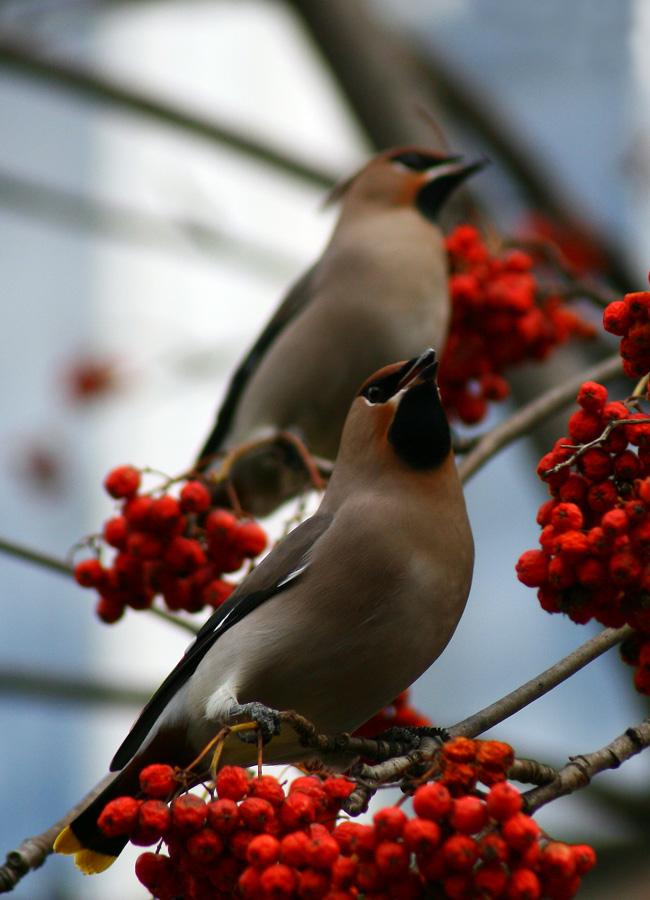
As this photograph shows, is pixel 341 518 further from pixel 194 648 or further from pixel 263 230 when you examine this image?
pixel 263 230

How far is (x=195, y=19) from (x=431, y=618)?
30.7 feet

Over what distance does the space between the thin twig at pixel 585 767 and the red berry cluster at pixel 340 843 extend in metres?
A: 0.07

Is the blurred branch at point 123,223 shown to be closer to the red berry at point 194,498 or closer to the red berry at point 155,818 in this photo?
the red berry at point 194,498

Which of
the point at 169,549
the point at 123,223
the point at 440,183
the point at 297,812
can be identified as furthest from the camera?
the point at 123,223

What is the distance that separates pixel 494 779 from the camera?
1.81m

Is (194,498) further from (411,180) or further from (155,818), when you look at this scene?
(411,180)

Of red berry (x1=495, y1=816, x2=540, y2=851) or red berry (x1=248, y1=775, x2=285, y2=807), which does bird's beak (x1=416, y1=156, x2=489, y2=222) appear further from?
red berry (x1=495, y1=816, x2=540, y2=851)

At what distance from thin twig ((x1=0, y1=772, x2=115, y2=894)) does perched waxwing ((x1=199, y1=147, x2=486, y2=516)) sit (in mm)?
1186

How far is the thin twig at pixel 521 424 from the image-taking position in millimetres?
3074

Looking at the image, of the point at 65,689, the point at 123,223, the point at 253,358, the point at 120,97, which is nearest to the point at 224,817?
the point at 65,689

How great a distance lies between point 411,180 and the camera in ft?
13.7

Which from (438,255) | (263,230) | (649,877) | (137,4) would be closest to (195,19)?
(263,230)

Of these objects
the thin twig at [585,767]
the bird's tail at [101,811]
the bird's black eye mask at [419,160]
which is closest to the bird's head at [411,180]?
the bird's black eye mask at [419,160]

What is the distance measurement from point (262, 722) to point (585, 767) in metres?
0.62
